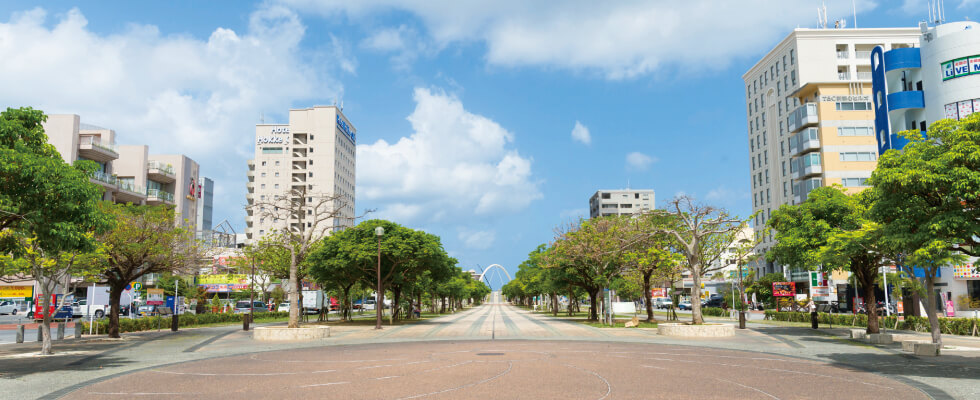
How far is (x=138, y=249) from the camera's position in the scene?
Answer: 30141 mm

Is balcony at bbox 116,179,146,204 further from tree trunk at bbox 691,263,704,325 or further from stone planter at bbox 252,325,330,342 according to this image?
tree trunk at bbox 691,263,704,325

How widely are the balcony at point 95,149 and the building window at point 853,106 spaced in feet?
273

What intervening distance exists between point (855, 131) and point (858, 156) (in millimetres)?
3127

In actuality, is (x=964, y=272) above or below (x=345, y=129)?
below

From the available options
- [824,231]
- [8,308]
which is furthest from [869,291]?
[8,308]

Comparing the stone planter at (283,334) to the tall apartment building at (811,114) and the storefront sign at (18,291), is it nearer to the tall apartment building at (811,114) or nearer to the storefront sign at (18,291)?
the storefront sign at (18,291)

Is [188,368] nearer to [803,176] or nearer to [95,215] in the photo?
[95,215]

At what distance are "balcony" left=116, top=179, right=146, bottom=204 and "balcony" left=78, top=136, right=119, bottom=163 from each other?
2835 millimetres

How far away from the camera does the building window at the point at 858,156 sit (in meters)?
75.0

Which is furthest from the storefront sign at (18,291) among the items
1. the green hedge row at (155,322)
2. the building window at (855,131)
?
the building window at (855,131)

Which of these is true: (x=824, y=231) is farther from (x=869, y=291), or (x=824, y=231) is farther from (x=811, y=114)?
(x=811, y=114)

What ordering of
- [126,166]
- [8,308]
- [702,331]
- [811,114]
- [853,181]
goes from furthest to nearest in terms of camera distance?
[811,114] → [853,181] → [126,166] → [8,308] → [702,331]

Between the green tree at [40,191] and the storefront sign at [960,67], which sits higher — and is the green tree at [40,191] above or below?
below

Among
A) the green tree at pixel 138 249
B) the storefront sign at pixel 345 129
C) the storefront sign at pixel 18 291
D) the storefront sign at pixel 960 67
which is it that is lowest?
the storefront sign at pixel 18 291
